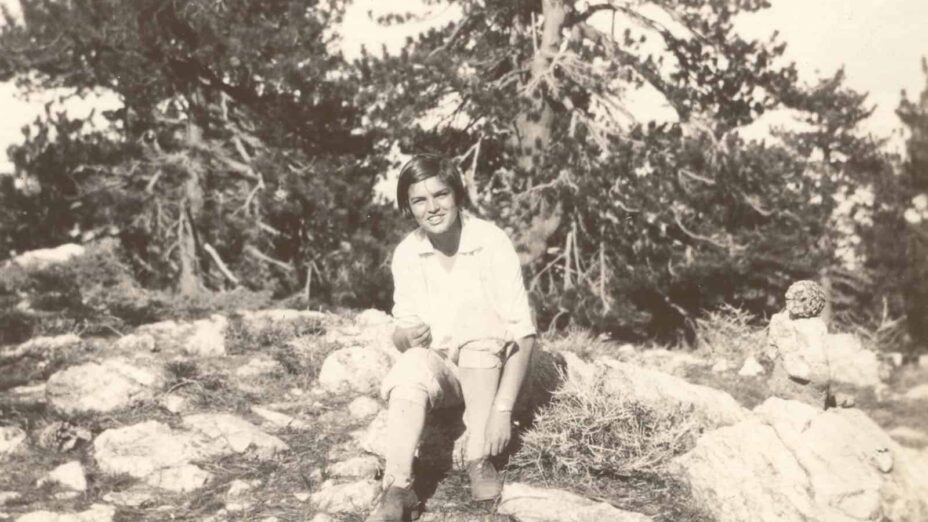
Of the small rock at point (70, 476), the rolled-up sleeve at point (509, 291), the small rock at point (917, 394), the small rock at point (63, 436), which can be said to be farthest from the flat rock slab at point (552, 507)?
the small rock at point (917, 394)

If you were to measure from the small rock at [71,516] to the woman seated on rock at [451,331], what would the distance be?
1.19 metres

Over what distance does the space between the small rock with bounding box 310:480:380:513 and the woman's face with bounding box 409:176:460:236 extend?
3.89 ft

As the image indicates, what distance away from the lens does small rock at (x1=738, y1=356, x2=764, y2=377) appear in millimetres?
7265

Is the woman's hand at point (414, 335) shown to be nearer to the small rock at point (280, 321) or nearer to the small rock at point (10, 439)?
the small rock at point (10, 439)

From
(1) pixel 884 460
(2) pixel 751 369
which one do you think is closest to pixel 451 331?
(1) pixel 884 460

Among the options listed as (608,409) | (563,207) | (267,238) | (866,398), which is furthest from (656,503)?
(267,238)

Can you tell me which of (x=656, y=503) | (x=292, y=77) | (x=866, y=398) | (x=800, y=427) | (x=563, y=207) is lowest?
(x=866, y=398)

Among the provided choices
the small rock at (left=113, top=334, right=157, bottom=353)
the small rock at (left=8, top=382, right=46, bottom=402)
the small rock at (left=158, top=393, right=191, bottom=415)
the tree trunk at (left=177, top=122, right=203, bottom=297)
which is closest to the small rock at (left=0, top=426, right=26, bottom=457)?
the small rock at (left=8, top=382, right=46, bottom=402)

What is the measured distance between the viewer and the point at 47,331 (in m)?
7.25

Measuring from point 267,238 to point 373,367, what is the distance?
797cm

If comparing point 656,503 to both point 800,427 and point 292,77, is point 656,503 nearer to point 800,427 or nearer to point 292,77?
point 800,427

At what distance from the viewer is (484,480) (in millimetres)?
3436

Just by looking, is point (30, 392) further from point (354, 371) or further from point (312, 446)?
point (312, 446)

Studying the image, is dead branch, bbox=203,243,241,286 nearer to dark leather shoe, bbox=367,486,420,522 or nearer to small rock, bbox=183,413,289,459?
small rock, bbox=183,413,289,459
